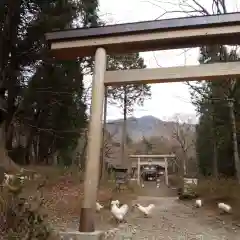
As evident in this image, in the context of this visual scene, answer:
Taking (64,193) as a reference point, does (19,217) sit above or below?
above

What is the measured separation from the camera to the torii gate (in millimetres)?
4508

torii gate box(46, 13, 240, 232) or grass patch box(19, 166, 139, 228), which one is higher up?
torii gate box(46, 13, 240, 232)

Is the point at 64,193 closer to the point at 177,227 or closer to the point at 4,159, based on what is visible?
the point at 4,159

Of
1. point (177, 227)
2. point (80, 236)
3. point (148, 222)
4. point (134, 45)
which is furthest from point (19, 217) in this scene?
point (148, 222)

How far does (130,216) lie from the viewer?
7723 mm

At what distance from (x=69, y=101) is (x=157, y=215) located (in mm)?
5560

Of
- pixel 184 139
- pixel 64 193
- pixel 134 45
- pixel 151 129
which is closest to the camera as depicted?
→ pixel 134 45

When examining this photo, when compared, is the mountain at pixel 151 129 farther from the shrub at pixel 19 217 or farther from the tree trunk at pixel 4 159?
the shrub at pixel 19 217

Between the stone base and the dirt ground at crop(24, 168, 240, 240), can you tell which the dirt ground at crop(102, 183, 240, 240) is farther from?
the stone base

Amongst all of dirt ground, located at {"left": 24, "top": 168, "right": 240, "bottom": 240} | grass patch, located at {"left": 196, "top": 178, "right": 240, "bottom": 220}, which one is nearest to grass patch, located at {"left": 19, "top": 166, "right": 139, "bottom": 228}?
dirt ground, located at {"left": 24, "top": 168, "right": 240, "bottom": 240}

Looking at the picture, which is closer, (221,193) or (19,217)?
(19,217)

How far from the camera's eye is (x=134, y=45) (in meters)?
4.93

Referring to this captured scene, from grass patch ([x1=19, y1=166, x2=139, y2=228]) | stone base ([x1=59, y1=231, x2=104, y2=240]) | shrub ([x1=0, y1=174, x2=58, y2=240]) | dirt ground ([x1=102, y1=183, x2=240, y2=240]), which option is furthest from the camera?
grass patch ([x1=19, y1=166, x2=139, y2=228])

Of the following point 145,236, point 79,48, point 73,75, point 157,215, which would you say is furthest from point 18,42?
point 145,236
